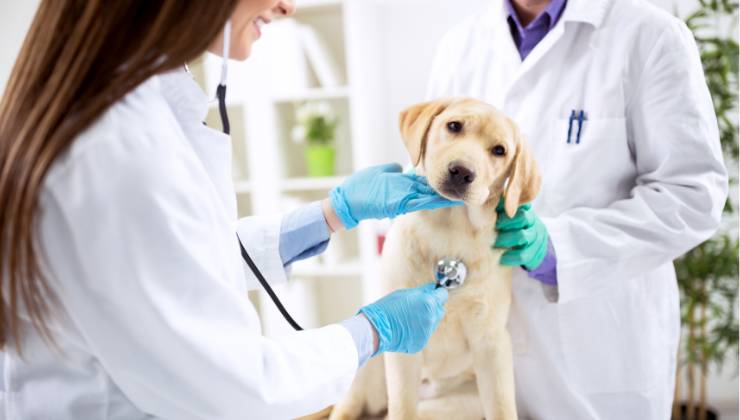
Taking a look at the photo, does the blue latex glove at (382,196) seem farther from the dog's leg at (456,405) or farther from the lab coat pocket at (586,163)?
the dog's leg at (456,405)

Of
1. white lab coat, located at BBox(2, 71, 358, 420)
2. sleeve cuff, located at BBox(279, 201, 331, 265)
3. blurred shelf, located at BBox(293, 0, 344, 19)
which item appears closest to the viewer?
white lab coat, located at BBox(2, 71, 358, 420)

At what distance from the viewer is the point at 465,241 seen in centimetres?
108

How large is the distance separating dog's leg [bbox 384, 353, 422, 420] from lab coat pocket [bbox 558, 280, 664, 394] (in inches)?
13.4

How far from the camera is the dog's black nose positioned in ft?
3.25

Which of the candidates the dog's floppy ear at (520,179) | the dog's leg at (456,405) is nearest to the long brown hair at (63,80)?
the dog's floppy ear at (520,179)

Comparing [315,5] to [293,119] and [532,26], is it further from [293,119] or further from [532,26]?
[532,26]

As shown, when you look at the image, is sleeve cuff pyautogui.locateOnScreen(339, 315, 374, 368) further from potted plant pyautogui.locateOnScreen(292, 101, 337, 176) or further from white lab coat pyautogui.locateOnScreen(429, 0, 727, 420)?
potted plant pyautogui.locateOnScreen(292, 101, 337, 176)

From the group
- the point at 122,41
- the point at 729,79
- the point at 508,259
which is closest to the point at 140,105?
the point at 122,41

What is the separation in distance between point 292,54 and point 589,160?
6.99ft

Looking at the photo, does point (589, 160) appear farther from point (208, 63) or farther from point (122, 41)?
point (208, 63)

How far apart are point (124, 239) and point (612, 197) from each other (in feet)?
3.27

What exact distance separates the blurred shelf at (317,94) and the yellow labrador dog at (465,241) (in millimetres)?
1910

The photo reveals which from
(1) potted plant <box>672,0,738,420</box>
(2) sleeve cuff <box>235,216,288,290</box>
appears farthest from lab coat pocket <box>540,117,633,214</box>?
(1) potted plant <box>672,0,738,420</box>

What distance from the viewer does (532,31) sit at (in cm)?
134
